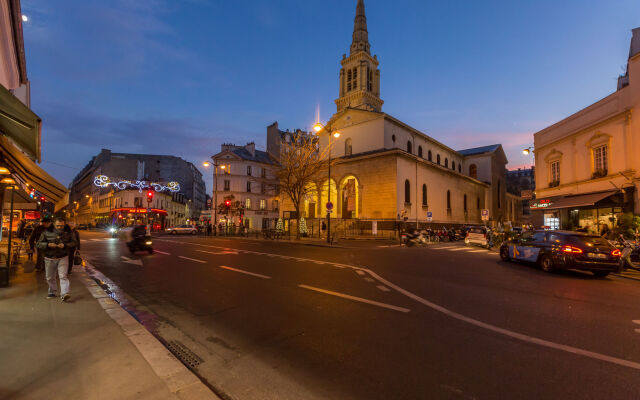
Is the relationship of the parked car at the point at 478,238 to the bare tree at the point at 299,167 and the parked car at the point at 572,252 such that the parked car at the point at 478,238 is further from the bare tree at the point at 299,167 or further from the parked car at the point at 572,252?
the bare tree at the point at 299,167

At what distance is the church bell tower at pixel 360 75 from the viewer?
53.4m

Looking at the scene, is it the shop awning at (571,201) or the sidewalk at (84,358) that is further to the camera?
the shop awning at (571,201)

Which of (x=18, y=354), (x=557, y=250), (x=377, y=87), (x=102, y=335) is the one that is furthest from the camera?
(x=377, y=87)

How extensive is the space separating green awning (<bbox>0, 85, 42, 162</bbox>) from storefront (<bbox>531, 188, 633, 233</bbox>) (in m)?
22.9

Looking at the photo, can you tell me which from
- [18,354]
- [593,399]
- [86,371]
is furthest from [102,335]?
[593,399]

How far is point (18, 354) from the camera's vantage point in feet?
12.1

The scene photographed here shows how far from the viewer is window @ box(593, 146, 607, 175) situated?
20.3 metres

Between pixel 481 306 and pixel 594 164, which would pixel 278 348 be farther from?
pixel 594 164

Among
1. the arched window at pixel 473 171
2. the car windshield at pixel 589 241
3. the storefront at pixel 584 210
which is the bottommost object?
the car windshield at pixel 589 241

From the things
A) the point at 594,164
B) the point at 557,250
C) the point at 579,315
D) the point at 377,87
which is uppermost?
the point at 377,87

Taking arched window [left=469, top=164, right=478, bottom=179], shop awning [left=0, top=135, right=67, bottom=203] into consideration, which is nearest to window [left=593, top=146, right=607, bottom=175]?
shop awning [left=0, top=135, right=67, bottom=203]

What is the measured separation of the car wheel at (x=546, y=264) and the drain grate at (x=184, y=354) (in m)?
11.6

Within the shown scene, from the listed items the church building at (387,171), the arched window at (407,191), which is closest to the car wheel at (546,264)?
the church building at (387,171)

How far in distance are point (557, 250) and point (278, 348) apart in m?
10.6
